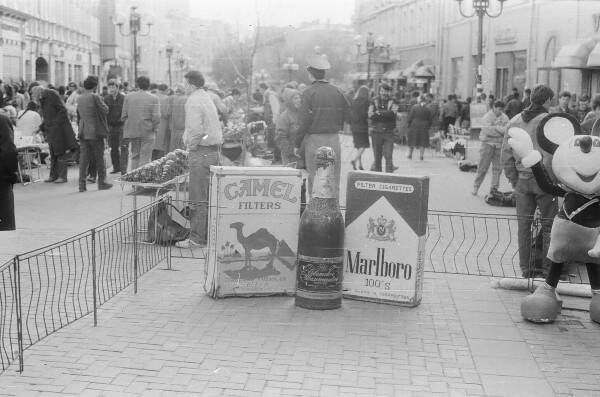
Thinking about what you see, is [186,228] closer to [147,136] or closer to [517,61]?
[147,136]

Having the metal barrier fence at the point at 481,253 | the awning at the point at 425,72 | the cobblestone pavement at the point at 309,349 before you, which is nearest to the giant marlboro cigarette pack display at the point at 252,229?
the cobblestone pavement at the point at 309,349

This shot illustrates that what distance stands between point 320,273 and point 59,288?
2212 millimetres

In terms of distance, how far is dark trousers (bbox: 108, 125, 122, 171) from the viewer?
15.1m

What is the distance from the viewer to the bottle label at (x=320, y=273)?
636 centimetres

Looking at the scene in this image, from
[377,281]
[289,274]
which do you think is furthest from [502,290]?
[289,274]

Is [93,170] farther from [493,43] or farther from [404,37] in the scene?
[404,37]

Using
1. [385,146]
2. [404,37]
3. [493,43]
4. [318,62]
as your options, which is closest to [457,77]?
[493,43]

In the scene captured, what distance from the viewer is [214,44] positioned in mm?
34375

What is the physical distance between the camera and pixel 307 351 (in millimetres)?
5480

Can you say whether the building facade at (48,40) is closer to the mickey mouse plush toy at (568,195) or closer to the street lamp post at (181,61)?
the street lamp post at (181,61)

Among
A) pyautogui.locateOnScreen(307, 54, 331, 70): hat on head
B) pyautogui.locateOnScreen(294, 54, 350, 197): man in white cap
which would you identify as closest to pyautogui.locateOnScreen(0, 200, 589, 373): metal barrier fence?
pyautogui.locateOnScreen(294, 54, 350, 197): man in white cap

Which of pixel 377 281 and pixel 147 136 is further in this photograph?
pixel 147 136

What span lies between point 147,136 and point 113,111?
198cm

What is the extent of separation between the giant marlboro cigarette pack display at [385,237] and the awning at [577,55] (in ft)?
58.9
